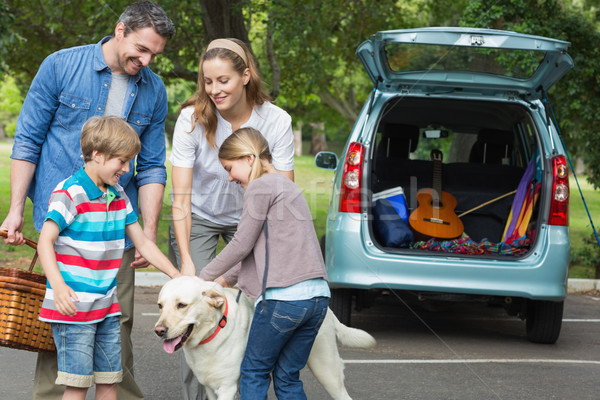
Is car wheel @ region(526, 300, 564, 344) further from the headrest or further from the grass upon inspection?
the grass

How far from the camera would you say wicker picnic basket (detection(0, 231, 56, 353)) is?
322 centimetres

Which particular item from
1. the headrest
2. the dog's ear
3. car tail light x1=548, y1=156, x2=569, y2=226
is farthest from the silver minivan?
the dog's ear

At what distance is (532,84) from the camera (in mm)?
5992

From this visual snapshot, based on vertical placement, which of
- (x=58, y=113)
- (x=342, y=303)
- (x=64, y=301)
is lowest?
(x=342, y=303)

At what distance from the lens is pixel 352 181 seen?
5.79 meters

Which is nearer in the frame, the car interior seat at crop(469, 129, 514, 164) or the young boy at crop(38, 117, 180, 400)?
the young boy at crop(38, 117, 180, 400)

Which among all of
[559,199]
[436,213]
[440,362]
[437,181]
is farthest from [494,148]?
[440,362]

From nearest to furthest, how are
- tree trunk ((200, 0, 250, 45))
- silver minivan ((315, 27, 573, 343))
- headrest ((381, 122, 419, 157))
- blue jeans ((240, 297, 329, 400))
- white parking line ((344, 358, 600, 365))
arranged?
blue jeans ((240, 297, 329, 400)), white parking line ((344, 358, 600, 365)), silver minivan ((315, 27, 573, 343)), headrest ((381, 122, 419, 157)), tree trunk ((200, 0, 250, 45))

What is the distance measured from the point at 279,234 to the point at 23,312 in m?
1.13

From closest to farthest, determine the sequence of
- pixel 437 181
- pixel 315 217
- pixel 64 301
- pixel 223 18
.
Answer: pixel 64 301, pixel 437 181, pixel 223 18, pixel 315 217

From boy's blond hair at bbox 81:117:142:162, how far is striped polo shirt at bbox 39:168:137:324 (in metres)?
0.13

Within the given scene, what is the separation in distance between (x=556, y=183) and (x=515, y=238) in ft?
2.43

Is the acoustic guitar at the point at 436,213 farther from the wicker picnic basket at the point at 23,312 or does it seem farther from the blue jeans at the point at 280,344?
the wicker picnic basket at the point at 23,312

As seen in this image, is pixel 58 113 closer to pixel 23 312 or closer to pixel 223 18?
pixel 23 312
